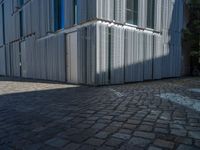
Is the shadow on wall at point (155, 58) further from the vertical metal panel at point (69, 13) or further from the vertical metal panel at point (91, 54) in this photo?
the vertical metal panel at point (69, 13)

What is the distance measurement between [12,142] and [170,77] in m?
11.6

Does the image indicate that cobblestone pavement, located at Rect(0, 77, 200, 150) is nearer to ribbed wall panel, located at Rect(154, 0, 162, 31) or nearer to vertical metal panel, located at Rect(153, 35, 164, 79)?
vertical metal panel, located at Rect(153, 35, 164, 79)

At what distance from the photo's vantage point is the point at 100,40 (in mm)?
7457

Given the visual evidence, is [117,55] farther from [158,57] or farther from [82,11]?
[158,57]

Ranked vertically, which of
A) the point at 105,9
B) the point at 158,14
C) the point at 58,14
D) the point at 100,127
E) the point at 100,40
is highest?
the point at 158,14

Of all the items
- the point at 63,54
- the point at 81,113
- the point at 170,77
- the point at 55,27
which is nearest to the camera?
the point at 81,113

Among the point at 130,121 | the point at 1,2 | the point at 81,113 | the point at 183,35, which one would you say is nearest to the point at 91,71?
the point at 81,113

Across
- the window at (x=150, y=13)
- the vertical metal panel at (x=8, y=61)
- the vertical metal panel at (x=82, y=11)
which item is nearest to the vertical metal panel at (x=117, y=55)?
the vertical metal panel at (x=82, y=11)

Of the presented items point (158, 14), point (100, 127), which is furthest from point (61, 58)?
point (100, 127)

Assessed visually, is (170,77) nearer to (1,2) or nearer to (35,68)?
(35,68)

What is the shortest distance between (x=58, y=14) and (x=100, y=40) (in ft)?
13.2

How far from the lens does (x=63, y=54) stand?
955 centimetres

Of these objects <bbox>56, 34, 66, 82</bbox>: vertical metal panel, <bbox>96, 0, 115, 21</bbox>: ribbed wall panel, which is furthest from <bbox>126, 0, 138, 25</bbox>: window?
<bbox>56, 34, 66, 82</bbox>: vertical metal panel

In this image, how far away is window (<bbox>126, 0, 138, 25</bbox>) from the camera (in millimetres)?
8898
